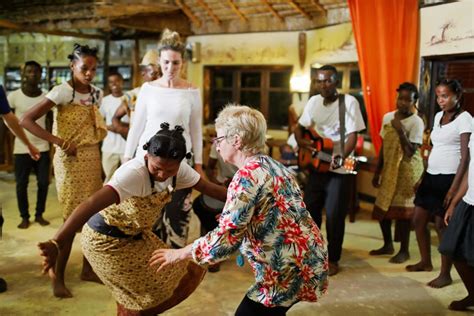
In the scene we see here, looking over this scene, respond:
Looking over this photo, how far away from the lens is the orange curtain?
19.6 feet

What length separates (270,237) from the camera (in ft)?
→ 6.52

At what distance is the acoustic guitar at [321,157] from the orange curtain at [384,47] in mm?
2126

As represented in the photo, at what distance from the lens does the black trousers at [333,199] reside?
4121mm

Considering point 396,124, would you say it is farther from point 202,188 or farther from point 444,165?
point 202,188

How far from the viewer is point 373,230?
5.77m

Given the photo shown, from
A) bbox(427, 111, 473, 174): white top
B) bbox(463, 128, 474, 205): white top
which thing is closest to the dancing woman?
bbox(427, 111, 473, 174): white top

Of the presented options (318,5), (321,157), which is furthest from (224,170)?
(318,5)

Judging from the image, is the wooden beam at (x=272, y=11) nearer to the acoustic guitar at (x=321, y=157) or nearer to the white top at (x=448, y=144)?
the acoustic guitar at (x=321, y=157)

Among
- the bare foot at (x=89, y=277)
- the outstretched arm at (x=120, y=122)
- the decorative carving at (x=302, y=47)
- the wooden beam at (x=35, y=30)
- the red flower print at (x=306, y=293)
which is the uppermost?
the wooden beam at (x=35, y=30)

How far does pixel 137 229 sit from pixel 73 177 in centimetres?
133

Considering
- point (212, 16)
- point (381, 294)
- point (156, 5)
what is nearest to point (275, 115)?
point (212, 16)

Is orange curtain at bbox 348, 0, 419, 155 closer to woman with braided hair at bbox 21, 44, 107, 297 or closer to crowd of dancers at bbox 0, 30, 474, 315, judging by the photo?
crowd of dancers at bbox 0, 30, 474, 315

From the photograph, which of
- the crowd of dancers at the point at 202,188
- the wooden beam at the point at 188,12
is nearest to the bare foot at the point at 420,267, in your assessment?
the crowd of dancers at the point at 202,188

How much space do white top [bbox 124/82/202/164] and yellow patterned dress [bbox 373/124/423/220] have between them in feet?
6.85
